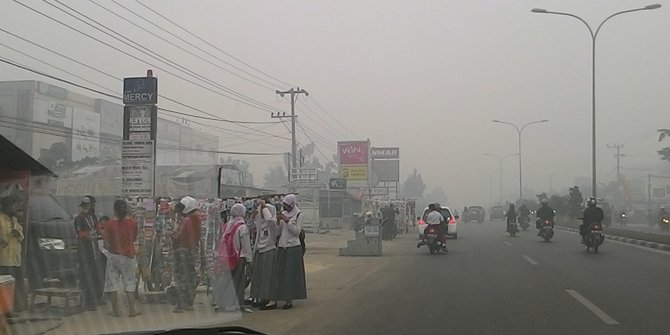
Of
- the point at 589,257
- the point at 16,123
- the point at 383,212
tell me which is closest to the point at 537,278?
the point at 589,257

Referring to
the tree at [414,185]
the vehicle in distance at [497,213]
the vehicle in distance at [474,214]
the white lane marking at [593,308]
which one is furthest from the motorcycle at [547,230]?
the tree at [414,185]

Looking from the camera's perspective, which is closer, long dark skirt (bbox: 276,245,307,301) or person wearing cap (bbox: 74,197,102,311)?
person wearing cap (bbox: 74,197,102,311)

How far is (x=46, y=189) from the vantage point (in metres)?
11.0

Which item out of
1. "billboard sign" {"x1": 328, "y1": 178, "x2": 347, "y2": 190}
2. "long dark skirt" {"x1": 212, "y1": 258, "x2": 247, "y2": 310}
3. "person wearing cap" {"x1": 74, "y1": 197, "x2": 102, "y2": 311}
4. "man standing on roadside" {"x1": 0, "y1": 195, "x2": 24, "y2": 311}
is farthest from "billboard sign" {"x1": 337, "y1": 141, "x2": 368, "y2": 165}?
"man standing on roadside" {"x1": 0, "y1": 195, "x2": 24, "y2": 311}

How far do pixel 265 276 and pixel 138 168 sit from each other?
3911 millimetres

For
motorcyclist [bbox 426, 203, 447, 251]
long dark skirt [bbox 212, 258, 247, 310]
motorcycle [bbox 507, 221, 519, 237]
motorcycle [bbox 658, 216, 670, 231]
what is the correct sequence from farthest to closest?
motorcycle [bbox 658, 216, 670, 231]
motorcycle [bbox 507, 221, 519, 237]
motorcyclist [bbox 426, 203, 447, 251]
long dark skirt [bbox 212, 258, 247, 310]

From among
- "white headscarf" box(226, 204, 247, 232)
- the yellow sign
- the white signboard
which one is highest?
the yellow sign

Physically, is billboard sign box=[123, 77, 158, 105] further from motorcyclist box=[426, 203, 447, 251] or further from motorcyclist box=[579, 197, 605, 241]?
motorcyclist box=[579, 197, 605, 241]

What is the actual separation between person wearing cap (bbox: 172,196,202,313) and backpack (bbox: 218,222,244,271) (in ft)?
1.49

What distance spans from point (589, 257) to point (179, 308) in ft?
41.3

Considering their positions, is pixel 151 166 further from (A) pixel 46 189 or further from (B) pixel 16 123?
(B) pixel 16 123

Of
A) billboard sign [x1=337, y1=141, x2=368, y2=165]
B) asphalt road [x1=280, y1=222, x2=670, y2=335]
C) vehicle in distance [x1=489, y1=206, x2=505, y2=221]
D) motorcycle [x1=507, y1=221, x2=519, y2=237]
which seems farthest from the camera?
vehicle in distance [x1=489, y1=206, x2=505, y2=221]

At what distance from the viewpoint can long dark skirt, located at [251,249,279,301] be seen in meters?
10.5

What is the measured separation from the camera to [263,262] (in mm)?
10844
